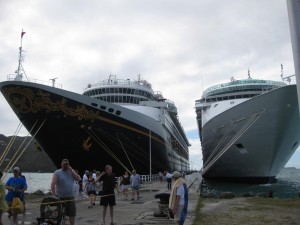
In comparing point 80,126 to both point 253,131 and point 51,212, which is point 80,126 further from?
point 51,212

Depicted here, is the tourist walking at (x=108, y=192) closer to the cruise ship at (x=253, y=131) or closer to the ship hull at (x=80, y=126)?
the cruise ship at (x=253, y=131)

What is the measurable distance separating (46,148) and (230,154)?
15077mm

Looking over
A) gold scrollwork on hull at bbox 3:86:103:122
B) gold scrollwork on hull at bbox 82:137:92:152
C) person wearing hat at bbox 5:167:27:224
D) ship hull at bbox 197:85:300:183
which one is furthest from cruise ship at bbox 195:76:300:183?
person wearing hat at bbox 5:167:27:224

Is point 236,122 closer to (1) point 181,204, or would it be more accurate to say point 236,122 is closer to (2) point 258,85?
(2) point 258,85

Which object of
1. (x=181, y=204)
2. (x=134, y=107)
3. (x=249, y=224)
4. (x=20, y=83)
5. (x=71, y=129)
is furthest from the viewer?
(x=134, y=107)

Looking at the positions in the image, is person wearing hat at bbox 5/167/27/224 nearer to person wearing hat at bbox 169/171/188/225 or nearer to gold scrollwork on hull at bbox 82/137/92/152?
person wearing hat at bbox 169/171/188/225

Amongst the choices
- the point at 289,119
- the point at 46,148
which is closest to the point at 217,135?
the point at 289,119

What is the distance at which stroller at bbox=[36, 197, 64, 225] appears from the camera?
6.35 meters

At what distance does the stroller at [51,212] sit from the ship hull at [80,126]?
18.6m

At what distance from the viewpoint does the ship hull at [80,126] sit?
81.4 ft

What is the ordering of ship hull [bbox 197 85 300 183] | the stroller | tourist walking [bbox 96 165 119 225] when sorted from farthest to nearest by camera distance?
ship hull [bbox 197 85 300 183]
tourist walking [bbox 96 165 119 225]
the stroller

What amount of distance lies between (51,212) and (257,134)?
865 inches

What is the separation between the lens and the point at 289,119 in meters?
25.4

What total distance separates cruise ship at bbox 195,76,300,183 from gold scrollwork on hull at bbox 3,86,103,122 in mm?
9637
